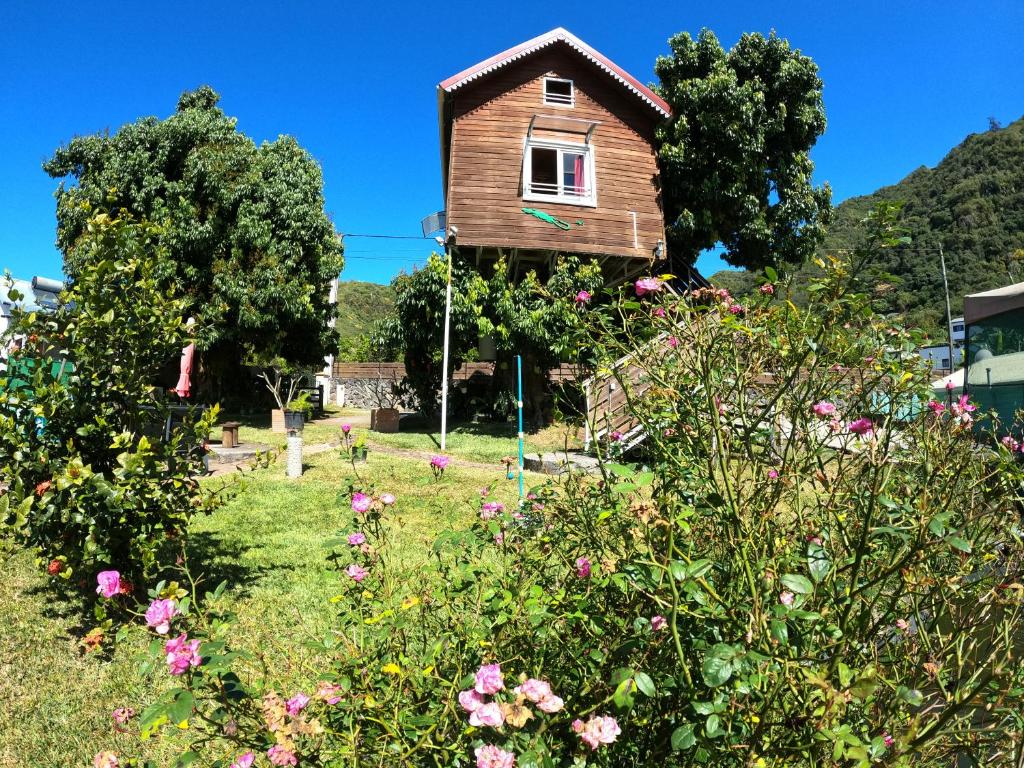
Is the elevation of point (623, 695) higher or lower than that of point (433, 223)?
lower

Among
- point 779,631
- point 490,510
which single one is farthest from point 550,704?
point 490,510

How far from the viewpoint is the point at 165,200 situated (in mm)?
17547

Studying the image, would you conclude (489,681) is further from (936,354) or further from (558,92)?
(558,92)

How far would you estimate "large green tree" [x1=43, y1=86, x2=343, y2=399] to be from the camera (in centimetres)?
1720

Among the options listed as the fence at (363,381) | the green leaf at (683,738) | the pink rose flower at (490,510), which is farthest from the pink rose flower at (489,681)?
the fence at (363,381)

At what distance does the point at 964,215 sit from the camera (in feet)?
166

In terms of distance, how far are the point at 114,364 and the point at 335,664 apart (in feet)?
9.80

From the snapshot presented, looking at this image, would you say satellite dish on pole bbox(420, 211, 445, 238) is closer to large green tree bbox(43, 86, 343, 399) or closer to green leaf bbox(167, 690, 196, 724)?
large green tree bbox(43, 86, 343, 399)

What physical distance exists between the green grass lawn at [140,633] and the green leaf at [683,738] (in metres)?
1.29

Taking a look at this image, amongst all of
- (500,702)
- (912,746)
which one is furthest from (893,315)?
(500,702)

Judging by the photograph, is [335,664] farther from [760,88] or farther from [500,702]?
[760,88]

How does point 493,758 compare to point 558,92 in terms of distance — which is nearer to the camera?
point 493,758

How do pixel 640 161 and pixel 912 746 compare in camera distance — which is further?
pixel 640 161

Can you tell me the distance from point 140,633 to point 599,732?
3.70 metres
